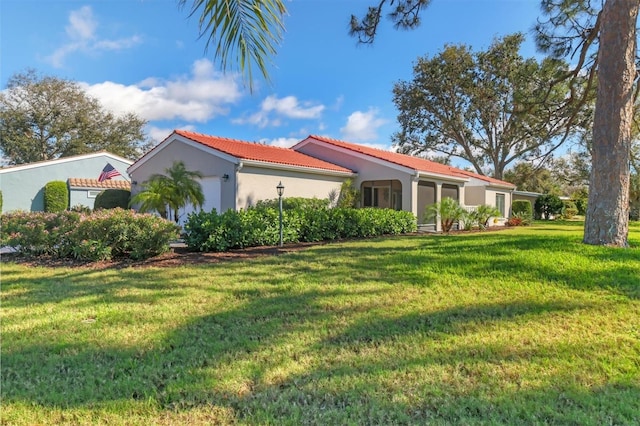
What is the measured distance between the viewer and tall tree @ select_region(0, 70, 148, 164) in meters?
34.5

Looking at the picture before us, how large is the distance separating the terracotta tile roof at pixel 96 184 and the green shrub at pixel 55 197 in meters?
0.66

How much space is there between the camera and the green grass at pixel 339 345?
9.85 feet

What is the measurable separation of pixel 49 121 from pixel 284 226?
34055 millimetres

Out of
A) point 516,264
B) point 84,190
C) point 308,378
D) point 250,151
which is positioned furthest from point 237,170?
point 84,190

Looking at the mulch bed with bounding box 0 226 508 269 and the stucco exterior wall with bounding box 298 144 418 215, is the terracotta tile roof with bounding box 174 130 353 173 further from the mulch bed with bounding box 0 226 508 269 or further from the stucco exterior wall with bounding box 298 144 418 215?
the mulch bed with bounding box 0 226 508 269

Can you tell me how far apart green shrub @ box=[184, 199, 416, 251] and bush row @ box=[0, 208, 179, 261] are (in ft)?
2.92

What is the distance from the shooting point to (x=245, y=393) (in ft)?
10.6

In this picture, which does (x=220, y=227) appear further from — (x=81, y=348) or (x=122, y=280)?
(x=81, y=348)

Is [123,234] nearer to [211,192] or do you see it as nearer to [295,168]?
[211,192]

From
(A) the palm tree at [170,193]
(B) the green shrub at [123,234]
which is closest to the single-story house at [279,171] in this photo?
(A) the palm tree at [170,193]

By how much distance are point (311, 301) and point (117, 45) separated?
3976 millimetres

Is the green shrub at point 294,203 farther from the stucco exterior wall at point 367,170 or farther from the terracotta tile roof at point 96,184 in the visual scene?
the terracotta tile roof at point 96,184

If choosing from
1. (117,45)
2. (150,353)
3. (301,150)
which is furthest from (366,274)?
(301,150)

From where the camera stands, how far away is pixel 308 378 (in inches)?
137
